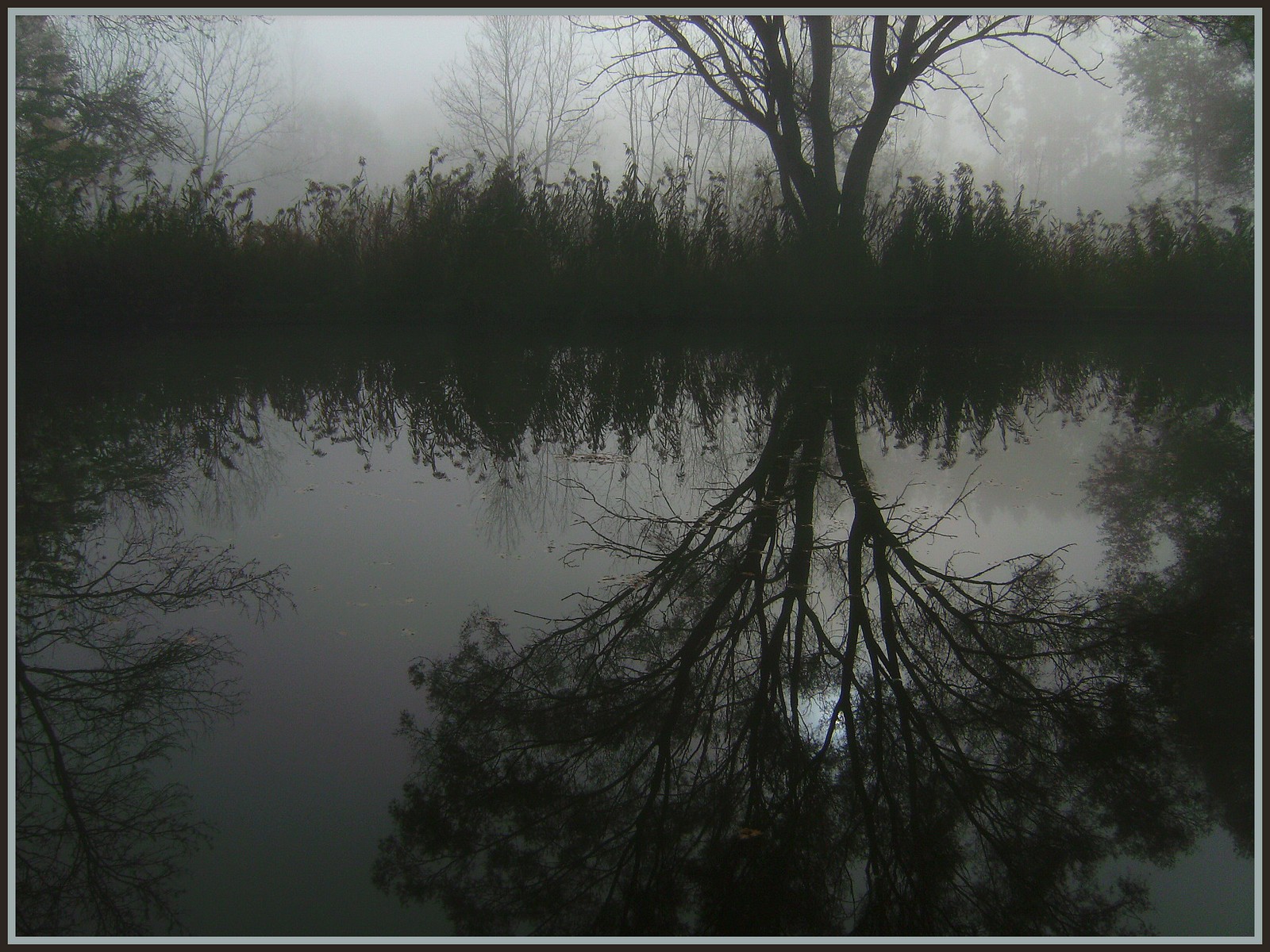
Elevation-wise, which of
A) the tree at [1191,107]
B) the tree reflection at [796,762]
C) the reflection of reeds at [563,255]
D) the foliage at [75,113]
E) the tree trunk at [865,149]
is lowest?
the tree reflection at [796,762]

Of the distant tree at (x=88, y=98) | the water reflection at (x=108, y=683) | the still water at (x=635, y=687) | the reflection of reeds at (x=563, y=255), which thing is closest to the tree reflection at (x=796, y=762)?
the still water at (x=635, y=687)

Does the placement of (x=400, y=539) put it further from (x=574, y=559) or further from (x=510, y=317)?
(x=510, y=317)

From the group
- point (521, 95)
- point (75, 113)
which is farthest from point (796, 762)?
point (521, 95)

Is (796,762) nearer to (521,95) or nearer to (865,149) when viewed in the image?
(865,149)

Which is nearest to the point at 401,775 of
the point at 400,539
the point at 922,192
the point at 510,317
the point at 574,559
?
the point at 574,559

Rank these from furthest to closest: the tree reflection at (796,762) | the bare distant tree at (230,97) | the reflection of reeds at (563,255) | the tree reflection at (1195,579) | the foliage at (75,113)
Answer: the bare distant tree at (230,97)
the foliage at (75,113)
the reflection of reeds at (563,255)
the tree reflection at (1195,579)
the tree reflection at (796,762)

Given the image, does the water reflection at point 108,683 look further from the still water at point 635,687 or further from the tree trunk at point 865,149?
the tree trunk at point 865,149

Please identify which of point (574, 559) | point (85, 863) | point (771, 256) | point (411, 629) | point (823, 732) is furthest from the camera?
point (771, 256)
